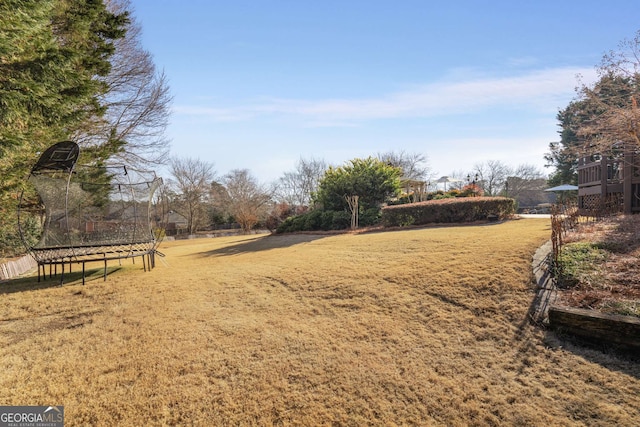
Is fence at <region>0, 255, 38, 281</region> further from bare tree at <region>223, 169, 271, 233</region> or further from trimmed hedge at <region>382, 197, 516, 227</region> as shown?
bare tree at <region>223, 169, 271, 233</region>

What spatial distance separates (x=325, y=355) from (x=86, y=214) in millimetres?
8522

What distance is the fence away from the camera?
284 inches

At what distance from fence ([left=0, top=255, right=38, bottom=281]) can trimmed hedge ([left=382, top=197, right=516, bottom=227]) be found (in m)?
11.3

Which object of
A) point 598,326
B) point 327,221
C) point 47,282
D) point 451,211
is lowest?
point 47,282

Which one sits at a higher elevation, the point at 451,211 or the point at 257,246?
the point at 451,211

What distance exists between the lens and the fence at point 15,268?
7207 millimetres

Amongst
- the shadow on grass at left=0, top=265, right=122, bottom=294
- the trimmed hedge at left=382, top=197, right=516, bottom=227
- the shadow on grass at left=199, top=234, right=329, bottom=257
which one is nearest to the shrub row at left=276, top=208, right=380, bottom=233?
the trimmed hedge at left=382, top=197, right=516, bottom=227

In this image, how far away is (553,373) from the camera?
95.8 inches

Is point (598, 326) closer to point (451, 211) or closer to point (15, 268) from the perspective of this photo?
point (451, 211)

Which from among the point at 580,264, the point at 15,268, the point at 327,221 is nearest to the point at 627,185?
the point at 580,264

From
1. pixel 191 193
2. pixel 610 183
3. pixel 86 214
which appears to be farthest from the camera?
pixel 191 193

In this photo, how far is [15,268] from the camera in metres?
7.77

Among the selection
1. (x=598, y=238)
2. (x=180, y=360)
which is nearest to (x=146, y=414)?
(x=180, y=360)

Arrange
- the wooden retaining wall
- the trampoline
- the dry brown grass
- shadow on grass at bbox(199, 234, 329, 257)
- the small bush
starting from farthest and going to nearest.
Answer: shadow on grass at bbox(199, 234, 329, 257), the trampoline, the small bush, the wooden retaining wall, the dry brown grass
